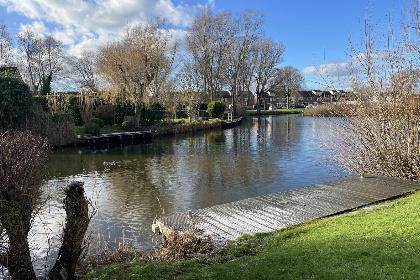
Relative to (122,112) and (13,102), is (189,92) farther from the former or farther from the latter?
(13,102)

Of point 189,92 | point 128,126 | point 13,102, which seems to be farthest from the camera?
point 189,92

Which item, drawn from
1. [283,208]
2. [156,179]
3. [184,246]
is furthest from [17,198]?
[156,179]

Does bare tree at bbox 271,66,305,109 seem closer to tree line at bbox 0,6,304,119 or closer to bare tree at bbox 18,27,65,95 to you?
tree line at bbox 0,6,304,119

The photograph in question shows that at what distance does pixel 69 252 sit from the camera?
414 centimetres

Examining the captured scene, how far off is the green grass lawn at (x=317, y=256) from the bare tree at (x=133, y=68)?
Answer: 23.6 meters

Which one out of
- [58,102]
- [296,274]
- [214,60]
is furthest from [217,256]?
[214,60]

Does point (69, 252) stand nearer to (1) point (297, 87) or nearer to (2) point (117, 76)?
(2) point (117, 76)

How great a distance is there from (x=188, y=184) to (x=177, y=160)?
17.2ft

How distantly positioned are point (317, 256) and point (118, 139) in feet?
72.0

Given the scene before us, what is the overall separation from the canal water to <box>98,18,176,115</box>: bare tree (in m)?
8.26

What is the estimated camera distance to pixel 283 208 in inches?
291

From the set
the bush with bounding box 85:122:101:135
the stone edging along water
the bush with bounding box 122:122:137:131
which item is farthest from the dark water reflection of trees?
the bush with bounding box 122:122:137:131

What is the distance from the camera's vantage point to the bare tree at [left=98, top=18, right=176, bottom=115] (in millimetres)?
26594

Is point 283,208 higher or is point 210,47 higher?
point 210,47
